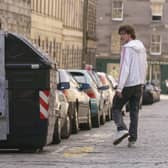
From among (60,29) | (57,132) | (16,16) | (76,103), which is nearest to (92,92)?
(76,103)

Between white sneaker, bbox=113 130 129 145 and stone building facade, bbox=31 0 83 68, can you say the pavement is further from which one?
stone building facade, bbox=31 0 83 68

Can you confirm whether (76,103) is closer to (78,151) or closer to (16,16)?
(78,151)

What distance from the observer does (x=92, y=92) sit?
24.7m

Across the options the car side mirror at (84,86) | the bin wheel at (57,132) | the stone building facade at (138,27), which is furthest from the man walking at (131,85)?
the stone building facade at (138,27)

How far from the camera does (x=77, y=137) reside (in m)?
19.2

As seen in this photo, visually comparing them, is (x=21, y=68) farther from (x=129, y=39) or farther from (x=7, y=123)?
(x=129, y=39)

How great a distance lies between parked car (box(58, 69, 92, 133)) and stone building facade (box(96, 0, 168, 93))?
61836mm

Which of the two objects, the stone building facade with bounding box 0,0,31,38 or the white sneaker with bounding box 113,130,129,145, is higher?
the stone building facade with bounding box 0,0,31,38

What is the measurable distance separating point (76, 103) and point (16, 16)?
2554 cm

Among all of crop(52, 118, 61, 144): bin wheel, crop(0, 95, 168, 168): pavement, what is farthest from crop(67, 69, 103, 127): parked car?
crop(52, 118, 61, 144): bin wheel

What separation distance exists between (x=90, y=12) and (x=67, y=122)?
2482 inches

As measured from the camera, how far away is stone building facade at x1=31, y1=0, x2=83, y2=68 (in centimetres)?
5316

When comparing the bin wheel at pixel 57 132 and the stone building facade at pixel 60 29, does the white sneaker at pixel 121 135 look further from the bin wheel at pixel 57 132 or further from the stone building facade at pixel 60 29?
the stone building facade at pixel 60 29

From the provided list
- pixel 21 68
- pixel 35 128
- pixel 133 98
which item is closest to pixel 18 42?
pixel 21 68
